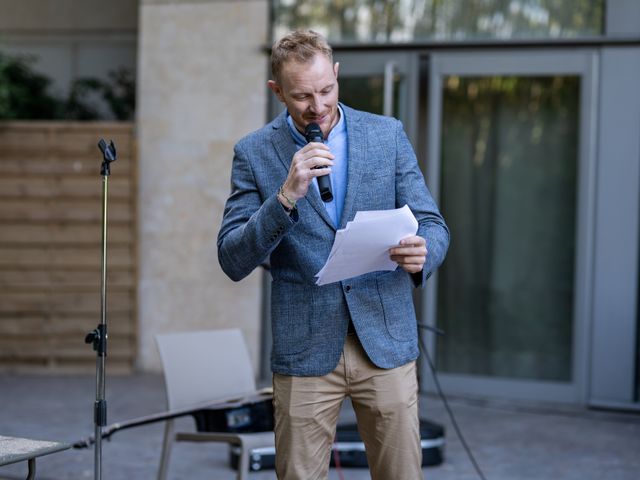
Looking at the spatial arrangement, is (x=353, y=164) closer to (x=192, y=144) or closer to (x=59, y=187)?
(x=192, y=144)

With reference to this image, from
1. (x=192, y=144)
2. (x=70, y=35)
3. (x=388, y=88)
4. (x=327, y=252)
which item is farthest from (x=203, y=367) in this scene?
(x=70, y=35)

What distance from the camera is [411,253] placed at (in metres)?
2.42

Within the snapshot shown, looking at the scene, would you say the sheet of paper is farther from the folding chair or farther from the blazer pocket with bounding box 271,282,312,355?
the folding chair

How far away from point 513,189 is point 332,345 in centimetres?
464

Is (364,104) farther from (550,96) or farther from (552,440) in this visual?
(552,440)

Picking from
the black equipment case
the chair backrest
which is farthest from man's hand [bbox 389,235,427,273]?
the black equipment case

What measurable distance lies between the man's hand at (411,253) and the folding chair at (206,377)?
1.60 m

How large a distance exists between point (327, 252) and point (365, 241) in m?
0.21

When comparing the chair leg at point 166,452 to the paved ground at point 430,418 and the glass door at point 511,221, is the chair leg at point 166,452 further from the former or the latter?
the glass door at point 511,221

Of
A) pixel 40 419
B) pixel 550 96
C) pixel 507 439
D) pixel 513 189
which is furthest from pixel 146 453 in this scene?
pixel 550 96

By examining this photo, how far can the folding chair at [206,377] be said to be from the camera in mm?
3838

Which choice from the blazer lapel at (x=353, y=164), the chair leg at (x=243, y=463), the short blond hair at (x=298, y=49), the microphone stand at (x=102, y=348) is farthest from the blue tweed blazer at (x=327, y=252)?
the chair leg at (x=243, y=463)

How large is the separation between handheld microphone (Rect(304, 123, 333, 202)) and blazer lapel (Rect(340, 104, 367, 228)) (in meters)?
0.10

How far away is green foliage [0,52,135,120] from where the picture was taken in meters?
8.16
